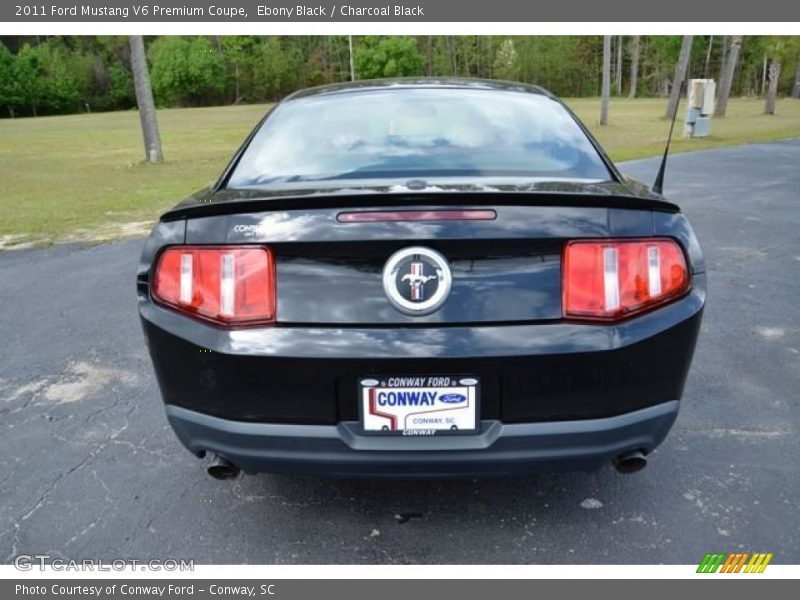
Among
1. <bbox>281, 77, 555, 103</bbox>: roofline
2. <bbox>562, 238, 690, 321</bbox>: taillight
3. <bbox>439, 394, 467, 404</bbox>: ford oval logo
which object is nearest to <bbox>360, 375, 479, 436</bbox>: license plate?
<bbox>439, 394, 467, 404</bbox>: ford oval logo

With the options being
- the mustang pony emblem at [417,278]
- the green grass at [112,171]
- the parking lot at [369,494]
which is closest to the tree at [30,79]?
the green grass at [112,171]

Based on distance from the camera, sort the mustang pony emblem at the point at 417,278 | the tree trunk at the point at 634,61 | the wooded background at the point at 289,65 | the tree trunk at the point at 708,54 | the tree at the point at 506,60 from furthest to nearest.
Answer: the tree at the point at 506,60 → the wooded background at the point at 289,65 → the tree trunk at the point at 634,61 → the tree trunk at the point at 708,54 → the mustang pony emblem at the point at 417,278

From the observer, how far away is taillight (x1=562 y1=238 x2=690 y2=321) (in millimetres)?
2068

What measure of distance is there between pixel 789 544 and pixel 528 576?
93 centimetres

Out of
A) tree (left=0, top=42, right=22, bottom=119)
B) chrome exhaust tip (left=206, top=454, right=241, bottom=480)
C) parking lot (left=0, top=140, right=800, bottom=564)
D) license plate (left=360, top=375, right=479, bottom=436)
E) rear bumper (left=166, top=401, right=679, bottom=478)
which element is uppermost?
tree (left=0, top=42, right=22, bottom=119)

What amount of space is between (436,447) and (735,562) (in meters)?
1.14

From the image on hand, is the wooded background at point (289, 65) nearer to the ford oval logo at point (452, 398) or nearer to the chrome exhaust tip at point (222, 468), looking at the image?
the ford oval logo at point (452, 398)

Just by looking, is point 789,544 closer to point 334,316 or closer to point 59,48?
point 334,316

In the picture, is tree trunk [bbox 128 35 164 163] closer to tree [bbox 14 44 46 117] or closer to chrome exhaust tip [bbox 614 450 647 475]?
chrome exhaust tip [bbox 614 450 647 475]

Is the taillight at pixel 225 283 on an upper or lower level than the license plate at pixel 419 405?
upper

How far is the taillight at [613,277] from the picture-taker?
2068 millimetres

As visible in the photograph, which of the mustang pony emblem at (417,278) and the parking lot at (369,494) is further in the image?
the parking lot at (369,494)

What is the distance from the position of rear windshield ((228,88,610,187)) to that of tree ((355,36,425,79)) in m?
81.6

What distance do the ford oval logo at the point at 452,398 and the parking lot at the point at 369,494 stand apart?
655mm
